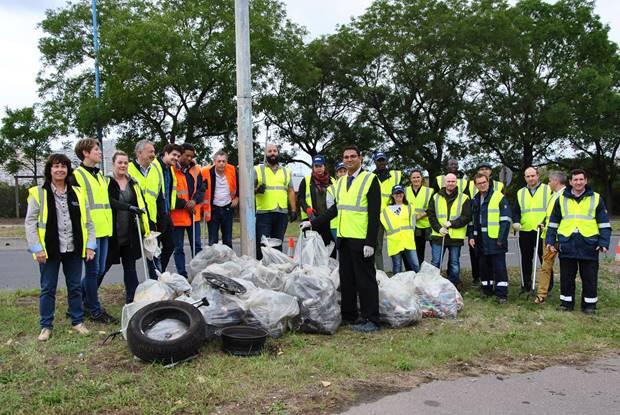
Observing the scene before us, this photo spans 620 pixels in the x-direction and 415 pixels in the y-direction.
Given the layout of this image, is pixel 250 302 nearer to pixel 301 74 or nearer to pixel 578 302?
pixel 578 302

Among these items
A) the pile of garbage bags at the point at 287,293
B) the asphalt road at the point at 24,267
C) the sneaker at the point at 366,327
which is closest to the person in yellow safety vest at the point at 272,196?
the pile of garbage bags at the point at 287,293

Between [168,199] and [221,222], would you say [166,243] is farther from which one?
[221,222]

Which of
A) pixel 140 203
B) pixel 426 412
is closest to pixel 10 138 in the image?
pixel 140 203

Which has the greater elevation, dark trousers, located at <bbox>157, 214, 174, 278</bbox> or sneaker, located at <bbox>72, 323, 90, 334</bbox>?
dark trousers, located at <bbox>157, 214, 174, 278</bbox>

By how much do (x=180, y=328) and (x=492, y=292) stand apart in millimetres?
4666

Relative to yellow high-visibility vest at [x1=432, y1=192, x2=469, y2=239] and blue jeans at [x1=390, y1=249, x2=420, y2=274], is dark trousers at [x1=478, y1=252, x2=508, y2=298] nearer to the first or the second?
yellow high-visibility vest at [x1=432, y1=192, x2=469, y2=239]

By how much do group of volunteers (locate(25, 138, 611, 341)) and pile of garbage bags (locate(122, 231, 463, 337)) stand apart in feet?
1.09

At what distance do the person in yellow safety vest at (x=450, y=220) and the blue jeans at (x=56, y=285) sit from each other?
4.75 metres

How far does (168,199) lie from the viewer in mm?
6781

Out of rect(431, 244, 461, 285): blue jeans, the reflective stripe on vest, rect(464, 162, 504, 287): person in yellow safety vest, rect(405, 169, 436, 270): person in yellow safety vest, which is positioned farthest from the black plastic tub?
rect(464, 162, 504, 287): person in yellow safety vest

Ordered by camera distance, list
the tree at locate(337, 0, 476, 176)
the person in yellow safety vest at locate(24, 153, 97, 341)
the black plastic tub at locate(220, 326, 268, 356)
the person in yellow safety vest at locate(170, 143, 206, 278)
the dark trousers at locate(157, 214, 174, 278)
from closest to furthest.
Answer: the black plastic tub at locate(220, 326, 268, 356), the person in yellow safety vest at locate(24, 153, 97, 341), the dark trousers at locate(157, 214, 174, 278), the person in yellow safety vest at locate(170, 143, 206, 278), the tree at locate(337, 0, 476, 176)

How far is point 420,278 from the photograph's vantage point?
22.0 feet

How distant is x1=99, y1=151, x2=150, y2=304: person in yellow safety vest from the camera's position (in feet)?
19.6

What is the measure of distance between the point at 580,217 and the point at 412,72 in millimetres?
21628
